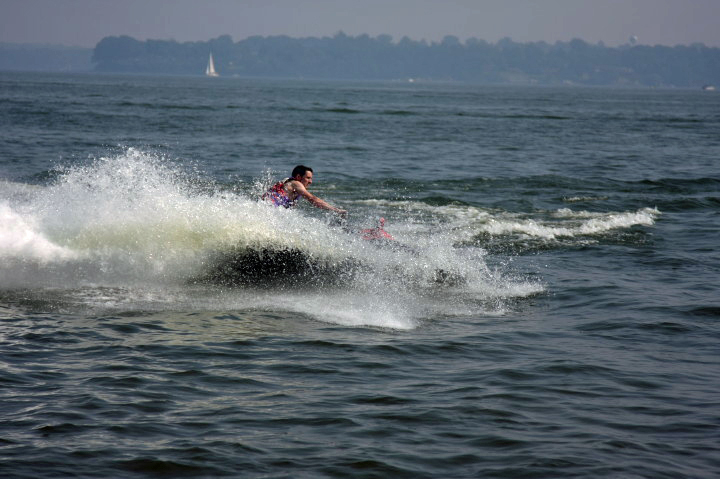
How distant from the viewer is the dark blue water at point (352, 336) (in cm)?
636

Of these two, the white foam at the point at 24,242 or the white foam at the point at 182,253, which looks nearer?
the white foam at the point at 182,253

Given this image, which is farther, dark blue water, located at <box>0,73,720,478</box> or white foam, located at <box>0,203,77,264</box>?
white foam, located at <box>0,203,77,264</box>

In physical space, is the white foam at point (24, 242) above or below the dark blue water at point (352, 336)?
above

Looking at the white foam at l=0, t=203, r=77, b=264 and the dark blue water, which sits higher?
the white foam at l=0, t=203, r=77, b=264

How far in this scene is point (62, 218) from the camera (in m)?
11.8

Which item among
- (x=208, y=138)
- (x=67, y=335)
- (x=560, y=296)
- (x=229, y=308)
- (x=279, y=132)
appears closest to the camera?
(x=67, y=335)

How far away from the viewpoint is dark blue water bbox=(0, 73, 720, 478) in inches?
250

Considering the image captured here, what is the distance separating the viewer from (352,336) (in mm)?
9219

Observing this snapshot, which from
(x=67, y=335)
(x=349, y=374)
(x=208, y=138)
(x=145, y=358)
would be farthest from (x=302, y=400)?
(x=208, y=138)

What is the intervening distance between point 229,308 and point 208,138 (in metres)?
28.8

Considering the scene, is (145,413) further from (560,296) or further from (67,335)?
(560,296)

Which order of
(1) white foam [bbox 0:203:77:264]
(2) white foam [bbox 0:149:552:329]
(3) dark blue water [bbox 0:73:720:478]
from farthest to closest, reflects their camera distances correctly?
1. (1) white foam [bbox 0:203:77:264]
2. (2) white foam [bbox 0:149:552:329]
3. (3) dark blue water [bbox 0:73:720:478]

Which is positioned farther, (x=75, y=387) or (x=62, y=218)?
(x=62, y=218)

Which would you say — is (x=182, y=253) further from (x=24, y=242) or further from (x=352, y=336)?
(x=352, y=336)
